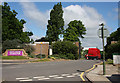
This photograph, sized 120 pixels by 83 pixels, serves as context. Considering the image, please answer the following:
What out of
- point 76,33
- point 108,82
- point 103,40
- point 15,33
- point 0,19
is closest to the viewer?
point 108,82

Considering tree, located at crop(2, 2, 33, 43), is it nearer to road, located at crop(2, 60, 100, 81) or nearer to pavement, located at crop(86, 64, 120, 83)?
road, located at crop(2, 60, 100, 81)

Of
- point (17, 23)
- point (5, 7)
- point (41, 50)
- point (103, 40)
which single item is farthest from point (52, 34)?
point (103, 40)

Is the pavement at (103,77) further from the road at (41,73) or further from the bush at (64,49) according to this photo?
the bush at (64,49)

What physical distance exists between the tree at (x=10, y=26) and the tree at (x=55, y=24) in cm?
1039

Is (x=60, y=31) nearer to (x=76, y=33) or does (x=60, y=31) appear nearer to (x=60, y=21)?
(x=60, y=21)

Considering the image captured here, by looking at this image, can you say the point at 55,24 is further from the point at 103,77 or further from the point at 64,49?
the point at 103,77

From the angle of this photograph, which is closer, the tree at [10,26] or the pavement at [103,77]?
the pavement at [103,77]

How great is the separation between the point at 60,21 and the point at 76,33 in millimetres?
12567

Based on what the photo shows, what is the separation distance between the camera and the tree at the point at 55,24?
55.1 metres

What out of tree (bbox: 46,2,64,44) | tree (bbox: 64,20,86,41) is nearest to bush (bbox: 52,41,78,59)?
tree (bbox: 46,2,64,44)

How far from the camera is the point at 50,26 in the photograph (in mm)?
55500

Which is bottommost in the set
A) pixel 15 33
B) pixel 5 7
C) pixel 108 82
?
pixel 108 82

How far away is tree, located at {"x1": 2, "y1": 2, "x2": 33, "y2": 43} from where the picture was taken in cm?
4359

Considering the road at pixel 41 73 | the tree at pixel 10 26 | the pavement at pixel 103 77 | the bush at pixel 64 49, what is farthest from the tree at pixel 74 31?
the pavement at pixel 103 77
